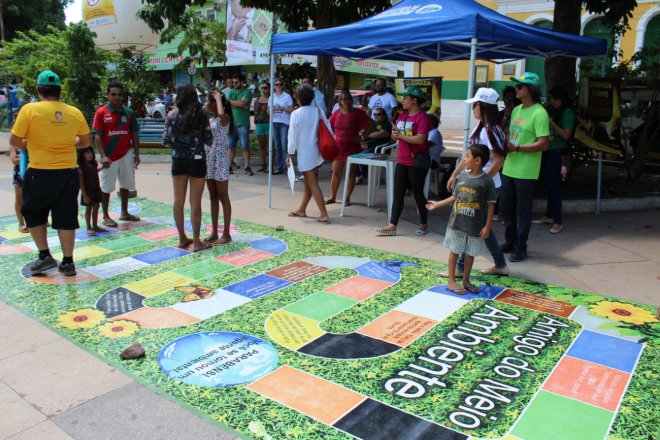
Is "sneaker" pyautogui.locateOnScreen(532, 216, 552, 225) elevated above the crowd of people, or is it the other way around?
the crowd of people

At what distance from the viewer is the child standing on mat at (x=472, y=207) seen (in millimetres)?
4531

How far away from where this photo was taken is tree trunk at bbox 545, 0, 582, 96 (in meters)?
8.80

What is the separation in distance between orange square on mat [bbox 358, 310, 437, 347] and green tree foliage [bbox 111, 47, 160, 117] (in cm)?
1449

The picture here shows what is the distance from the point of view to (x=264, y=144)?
1211 centimetres

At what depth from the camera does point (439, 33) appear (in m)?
5.91

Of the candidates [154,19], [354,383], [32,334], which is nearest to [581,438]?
[354,383]

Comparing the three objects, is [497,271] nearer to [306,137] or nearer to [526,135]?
[526,135]

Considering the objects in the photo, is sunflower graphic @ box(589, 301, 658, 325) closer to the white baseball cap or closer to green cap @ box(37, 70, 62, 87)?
the white baseball cap

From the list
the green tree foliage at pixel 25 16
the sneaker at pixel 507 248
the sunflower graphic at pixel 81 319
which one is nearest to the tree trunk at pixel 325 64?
the sneaker at pixel 507 248

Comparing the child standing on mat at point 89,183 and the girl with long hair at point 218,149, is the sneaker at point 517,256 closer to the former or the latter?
the girl with long hair at point 218,149

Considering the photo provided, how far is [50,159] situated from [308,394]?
10.7 ft

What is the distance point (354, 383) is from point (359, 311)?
1131mm

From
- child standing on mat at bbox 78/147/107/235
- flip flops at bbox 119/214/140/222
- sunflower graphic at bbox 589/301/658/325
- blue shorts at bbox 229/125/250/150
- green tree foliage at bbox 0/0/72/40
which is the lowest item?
sunflower graphic at bbox 589/301/658/325

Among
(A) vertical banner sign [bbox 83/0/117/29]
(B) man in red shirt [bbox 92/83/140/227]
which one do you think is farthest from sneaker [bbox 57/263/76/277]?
(A) vertical banner sign [bbox 83/0/117/29]
